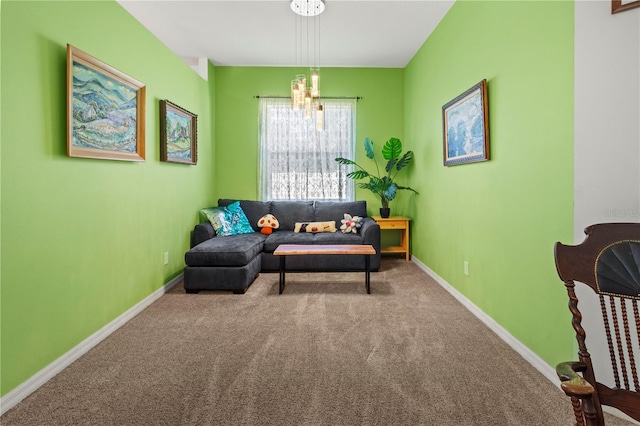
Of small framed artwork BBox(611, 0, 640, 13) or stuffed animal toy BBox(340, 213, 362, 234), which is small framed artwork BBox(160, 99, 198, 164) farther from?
small framed artwork BBox(611, 0, 640, 13)

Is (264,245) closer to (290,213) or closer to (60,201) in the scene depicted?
(290,213)

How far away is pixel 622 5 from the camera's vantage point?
5.27 ft

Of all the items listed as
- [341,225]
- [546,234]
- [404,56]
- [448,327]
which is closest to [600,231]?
[546,234]

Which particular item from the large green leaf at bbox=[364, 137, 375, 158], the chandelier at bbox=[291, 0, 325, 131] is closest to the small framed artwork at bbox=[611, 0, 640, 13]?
the chandelier at bbox=[291, 0, 325, 131]

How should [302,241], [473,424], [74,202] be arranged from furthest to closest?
[302,241], [74,202], [473,424]

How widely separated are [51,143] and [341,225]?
3.43 m

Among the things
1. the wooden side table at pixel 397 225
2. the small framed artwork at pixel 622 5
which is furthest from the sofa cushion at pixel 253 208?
the small framed artwork at pixel 622 5

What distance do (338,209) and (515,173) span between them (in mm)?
2862

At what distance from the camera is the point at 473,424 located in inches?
62.4

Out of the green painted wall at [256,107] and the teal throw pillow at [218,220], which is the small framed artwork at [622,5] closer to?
the green painted wall at [256,107]

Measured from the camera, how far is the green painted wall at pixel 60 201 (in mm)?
1776

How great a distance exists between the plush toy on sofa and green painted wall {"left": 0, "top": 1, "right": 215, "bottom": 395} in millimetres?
1606

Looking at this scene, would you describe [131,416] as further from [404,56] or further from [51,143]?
[404,56]

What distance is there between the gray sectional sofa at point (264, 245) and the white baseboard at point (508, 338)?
1.19 meters
